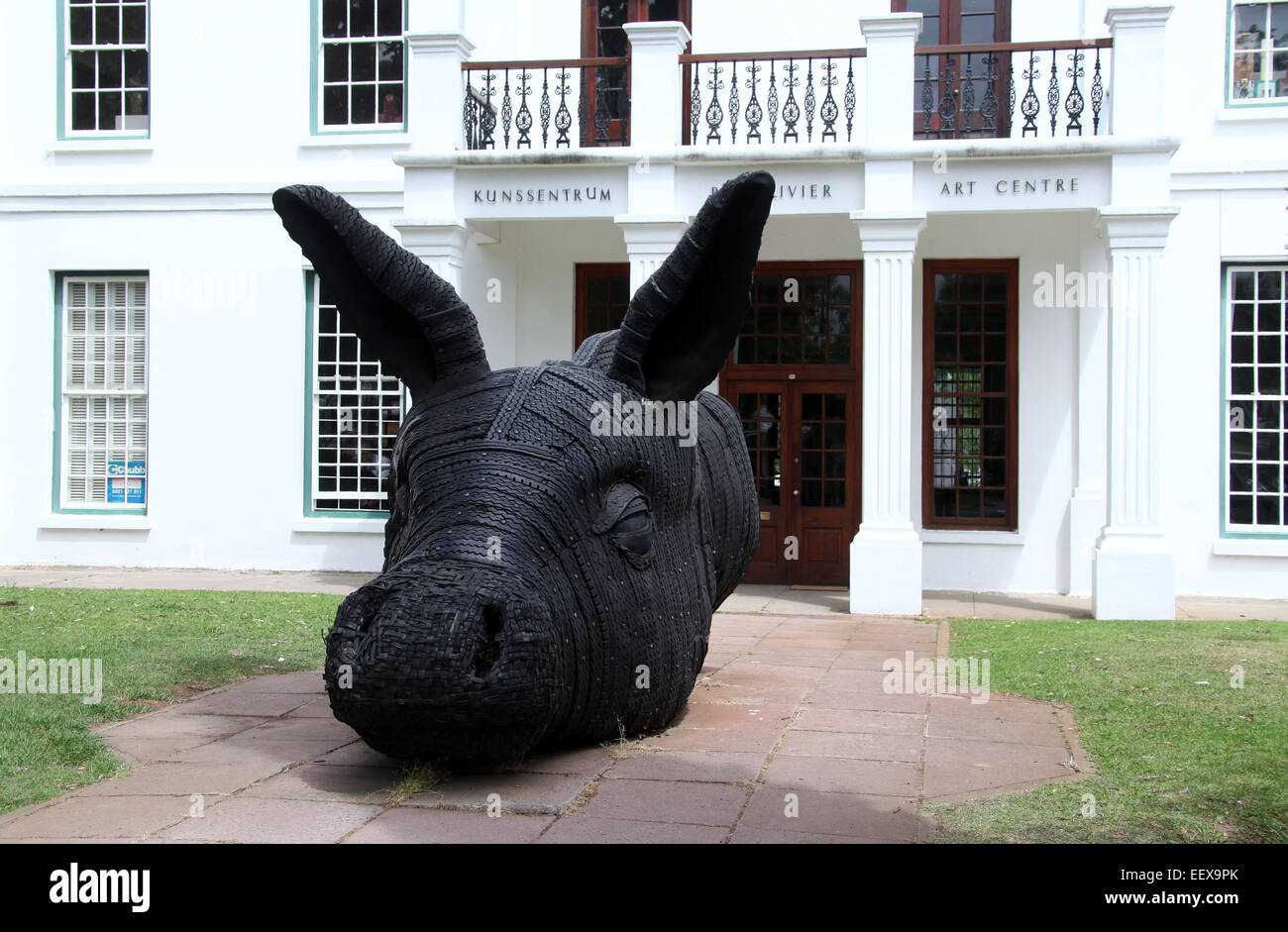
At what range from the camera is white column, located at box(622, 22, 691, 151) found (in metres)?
12.6

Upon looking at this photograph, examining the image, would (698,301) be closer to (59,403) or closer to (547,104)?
(547,104)

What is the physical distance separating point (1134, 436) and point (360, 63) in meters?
9.75

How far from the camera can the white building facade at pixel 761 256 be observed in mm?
12156

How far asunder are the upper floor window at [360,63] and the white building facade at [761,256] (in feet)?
0.14

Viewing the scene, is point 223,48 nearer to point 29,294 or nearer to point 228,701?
point 29,294

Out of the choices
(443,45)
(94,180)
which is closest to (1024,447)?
(443,45)

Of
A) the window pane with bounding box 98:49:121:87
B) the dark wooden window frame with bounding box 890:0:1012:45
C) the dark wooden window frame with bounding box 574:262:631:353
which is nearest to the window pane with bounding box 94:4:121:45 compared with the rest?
the window pane with bounding box 98:49:121:87

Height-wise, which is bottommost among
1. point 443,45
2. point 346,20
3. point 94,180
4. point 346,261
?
point 346,261

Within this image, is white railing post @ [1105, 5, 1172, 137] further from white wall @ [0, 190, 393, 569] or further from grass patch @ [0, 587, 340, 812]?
grass patch @ [0, 587, 340, 812]

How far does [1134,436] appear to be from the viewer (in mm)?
11719

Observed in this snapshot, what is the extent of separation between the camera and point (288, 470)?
14773mm

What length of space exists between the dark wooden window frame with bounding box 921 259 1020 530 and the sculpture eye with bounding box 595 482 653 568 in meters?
9.90

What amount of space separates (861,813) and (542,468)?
1.63 metres

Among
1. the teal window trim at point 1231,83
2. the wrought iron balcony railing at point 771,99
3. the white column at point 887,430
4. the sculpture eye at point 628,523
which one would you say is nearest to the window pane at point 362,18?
the wrought iron balcony railing at point 771,99
